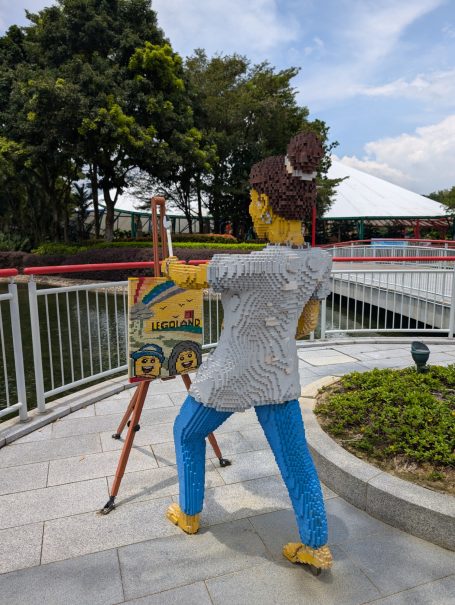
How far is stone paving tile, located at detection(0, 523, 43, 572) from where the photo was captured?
209 centimetres

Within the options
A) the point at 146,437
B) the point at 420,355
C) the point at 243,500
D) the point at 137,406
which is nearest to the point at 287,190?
the point at 137,406

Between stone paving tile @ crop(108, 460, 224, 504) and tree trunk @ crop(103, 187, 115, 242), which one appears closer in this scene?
stone paving tile @ crop(108, 460, 224, 504)

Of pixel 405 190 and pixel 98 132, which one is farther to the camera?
pixel 405 190

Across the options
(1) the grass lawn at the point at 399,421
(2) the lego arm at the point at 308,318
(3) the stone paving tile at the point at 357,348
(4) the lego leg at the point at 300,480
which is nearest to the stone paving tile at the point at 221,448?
(1) the grass lawn at the point at 399,421

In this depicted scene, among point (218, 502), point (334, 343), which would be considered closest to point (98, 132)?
point (334, 343)

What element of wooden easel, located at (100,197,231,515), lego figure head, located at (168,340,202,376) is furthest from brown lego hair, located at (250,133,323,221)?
lego figure head, located at (168,340,202,376)

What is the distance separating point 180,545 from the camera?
2.20 m

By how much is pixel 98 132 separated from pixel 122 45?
4.07m

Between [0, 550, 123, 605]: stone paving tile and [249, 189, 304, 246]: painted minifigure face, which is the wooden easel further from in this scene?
[249, 189, 304, 246]: painted minifigure face

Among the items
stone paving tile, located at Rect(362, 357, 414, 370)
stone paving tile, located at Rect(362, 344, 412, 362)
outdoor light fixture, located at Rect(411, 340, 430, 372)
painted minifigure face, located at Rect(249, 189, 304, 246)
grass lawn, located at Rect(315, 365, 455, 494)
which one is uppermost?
painted minifigure face, located at Rect(249, 189, 304, 246)

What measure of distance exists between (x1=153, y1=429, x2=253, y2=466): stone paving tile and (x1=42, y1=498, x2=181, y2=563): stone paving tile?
553mm

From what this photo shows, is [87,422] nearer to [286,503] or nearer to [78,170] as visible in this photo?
[286,503]

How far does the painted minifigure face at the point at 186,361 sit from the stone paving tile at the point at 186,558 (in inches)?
37.0

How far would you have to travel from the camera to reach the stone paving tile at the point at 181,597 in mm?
1842
